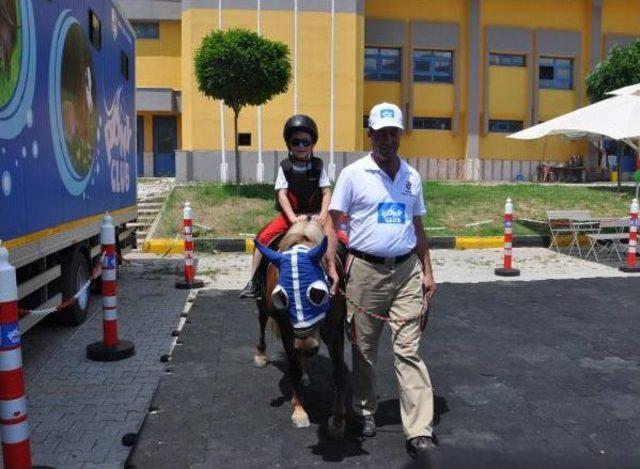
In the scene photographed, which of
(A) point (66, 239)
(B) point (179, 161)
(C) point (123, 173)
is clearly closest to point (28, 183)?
(A) point (66, 239)

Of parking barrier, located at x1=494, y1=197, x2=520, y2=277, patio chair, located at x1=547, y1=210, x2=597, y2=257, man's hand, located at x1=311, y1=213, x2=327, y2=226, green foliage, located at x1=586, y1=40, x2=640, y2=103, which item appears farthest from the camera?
green foliage, located at x1=586, y1=40, x2=640, y2=103

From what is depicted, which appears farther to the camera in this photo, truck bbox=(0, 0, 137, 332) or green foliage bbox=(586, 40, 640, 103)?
green foliage bbox=(586, 40, 640, 103)

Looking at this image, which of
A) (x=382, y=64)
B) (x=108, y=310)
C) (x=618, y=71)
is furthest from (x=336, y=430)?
(x=382, y=64)

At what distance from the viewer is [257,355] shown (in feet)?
19.2

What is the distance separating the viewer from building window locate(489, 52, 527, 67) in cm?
3083

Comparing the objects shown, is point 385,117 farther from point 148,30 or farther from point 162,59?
point 148,30

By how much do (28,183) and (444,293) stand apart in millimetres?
5715

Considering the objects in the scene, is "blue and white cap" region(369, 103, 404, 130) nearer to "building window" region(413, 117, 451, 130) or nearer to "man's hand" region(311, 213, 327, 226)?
"man's hand" region(311, 213, 327, 226)

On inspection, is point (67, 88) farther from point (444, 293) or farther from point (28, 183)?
point (444, 293)

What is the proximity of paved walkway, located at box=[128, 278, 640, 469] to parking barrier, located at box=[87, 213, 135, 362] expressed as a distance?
1.88 ft

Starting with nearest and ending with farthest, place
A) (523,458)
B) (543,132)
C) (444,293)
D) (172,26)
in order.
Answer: (523,458) < (444,293) < (543,132) < (172,26)

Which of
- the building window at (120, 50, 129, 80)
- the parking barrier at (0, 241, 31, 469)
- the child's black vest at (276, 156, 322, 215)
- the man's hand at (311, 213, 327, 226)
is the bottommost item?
the parking barrier at (0, 241, 31, 469)

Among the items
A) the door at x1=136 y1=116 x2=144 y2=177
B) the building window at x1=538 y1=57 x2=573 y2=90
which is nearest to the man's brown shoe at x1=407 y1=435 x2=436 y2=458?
the door at x1=136 y1=116 x2=144 y2=177

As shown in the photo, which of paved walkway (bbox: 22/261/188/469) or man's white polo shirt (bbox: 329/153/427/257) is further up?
man's white polo shirt (bbox: 329/153/427/257)
